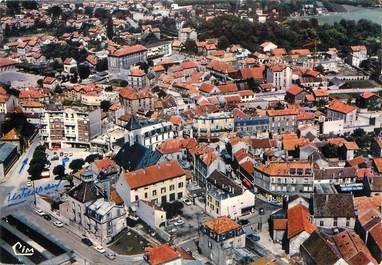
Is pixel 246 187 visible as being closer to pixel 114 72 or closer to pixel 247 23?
pixel 114 72

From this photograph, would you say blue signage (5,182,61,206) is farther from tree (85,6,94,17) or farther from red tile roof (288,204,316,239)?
tree (85,6,94,17)

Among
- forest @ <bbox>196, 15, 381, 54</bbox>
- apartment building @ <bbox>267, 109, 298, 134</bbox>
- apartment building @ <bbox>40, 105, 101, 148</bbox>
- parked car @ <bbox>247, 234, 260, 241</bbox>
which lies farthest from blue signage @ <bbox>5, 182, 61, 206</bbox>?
forest @ <bbox>196, 15, 381, 54</bbox>

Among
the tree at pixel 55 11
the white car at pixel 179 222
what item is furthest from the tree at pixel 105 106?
the tree at pixel 55 11

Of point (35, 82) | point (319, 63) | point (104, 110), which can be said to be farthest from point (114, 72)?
point (319, 63)

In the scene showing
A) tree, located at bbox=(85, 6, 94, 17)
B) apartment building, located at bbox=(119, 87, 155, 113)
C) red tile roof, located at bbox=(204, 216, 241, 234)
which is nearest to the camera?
red tile roof, located at bbox=(204, 216, 241, 234)

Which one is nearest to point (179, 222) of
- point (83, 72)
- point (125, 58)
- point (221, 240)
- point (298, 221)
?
point (221, 240)

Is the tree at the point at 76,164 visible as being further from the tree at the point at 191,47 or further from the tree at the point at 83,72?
the tree at the point at 191,47
